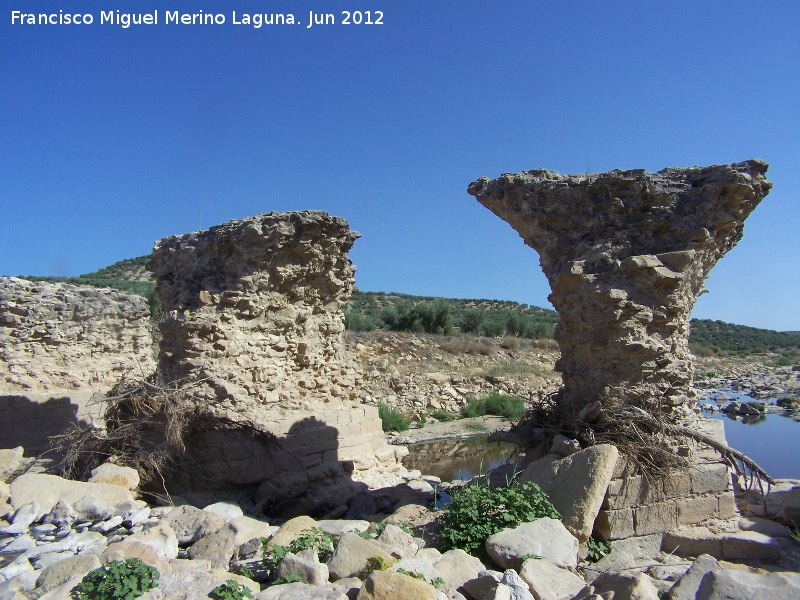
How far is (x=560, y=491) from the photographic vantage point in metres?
5.09

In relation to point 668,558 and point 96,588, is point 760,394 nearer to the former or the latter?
point 668,558

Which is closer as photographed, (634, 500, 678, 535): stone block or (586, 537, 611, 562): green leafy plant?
(586, 537, 611, 562): green leafy plant

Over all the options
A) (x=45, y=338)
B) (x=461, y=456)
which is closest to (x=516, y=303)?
(x=461, y=456)

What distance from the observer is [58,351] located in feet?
32.2

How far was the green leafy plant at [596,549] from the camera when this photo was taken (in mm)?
4898

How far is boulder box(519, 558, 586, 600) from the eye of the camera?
3.90m

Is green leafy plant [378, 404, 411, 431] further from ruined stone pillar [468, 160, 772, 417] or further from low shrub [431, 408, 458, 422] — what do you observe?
ruined stone pillar [468, 160, 772, 417]

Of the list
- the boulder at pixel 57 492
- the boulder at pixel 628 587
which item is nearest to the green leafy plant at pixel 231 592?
the boulder at pixel 628 587

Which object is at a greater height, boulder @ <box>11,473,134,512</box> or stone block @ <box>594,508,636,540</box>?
boulder @ <box>11,473,134,512</box>

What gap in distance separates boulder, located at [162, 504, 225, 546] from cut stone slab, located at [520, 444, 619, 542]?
277 cm

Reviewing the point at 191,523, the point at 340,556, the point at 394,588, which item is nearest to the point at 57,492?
the point at 191,523

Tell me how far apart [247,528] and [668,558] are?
11.1ft

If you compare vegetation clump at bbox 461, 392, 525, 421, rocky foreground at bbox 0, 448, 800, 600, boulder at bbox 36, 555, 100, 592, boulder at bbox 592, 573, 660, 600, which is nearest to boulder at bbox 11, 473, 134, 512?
rocky foreground at bbox 0, 448, 800, 600

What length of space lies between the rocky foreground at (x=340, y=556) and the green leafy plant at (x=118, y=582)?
83 millimetres
